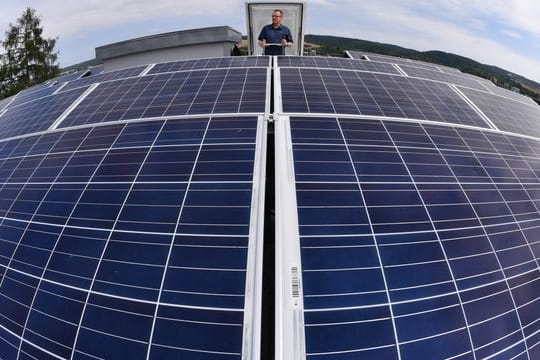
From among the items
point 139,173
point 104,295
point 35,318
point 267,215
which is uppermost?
point 139,173

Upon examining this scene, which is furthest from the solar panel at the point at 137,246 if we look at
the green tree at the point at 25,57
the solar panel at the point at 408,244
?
the green tree at the point at 25,57

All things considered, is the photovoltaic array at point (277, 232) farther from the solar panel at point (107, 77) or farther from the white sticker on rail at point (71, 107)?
the solar panel at point (107, 77)

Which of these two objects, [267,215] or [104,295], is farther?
[267,215]

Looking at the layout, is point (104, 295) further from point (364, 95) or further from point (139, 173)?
point (364, 95)

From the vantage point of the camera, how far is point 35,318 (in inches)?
136

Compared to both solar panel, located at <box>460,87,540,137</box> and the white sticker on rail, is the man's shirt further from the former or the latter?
solar panel, located at <box>460,87,540,137</box>

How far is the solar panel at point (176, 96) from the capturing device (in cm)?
592

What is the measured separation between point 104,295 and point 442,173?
5492 mm

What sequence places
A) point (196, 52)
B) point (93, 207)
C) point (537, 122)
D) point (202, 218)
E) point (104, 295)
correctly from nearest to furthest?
point (104, 295)
point (202, 218)
point (93, 207)
point (537, 122)
point (196, 52)

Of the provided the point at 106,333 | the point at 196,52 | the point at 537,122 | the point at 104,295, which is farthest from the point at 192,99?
the point at 196,52

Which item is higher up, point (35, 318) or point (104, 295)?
point (104, 295)

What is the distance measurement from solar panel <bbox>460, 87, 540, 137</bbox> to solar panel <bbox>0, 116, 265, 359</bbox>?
6469 millimetres

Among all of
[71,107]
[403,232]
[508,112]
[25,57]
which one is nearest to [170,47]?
[71,107]

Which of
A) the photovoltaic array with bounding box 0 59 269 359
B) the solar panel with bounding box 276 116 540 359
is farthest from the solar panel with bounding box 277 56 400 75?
the solar panel with bounding box 276 116 540 359
